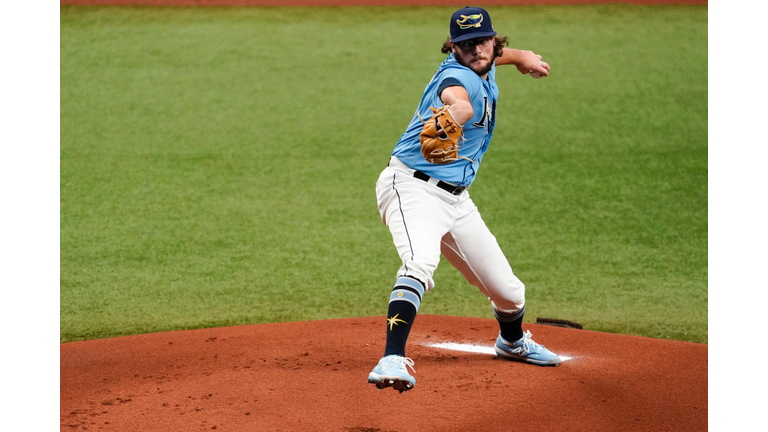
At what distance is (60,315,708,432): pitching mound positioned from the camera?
10.9ft

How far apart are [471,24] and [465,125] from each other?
1.45ft

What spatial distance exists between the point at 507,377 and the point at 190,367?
1.67 m

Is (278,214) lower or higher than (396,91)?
lower

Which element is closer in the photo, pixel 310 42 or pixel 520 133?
pixel 520 133

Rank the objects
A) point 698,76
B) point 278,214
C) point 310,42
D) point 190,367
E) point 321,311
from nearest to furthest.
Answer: point 190,367 → point 321,311 → point 278,214 → point 698,76 → point 310,42

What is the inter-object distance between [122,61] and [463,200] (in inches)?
336

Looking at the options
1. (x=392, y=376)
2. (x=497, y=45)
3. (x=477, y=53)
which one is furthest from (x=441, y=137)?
(x=392, y=376)

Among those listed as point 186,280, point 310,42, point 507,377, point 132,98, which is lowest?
point 186,280

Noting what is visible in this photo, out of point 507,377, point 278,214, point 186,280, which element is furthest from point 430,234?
point 278,214

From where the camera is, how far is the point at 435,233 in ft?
11.3

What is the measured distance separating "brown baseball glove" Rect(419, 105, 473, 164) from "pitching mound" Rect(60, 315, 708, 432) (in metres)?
1.11

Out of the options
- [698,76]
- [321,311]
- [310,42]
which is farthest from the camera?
[310,42]

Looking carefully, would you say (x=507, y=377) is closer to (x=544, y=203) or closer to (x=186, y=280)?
(x=186, y=280)

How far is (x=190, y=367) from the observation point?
412 cm
